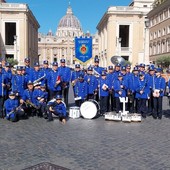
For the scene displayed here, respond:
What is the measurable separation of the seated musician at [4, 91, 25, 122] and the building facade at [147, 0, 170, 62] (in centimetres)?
4453

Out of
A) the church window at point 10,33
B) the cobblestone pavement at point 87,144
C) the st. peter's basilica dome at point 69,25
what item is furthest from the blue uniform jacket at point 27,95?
the st. peter's basilica dome at point 69,25

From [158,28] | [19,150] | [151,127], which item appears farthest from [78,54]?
[158,28]

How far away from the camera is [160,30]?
57.2m

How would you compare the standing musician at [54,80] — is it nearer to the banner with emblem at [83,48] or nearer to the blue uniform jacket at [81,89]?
the blue uniform jacket at [81,89]

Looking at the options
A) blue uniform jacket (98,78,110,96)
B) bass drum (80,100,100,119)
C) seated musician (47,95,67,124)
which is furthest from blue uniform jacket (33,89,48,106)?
blue uniform jacket (98,78,110,96)

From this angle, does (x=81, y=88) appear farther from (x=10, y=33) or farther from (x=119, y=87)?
(x=10, y=33)

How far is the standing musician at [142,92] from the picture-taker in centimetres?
1130

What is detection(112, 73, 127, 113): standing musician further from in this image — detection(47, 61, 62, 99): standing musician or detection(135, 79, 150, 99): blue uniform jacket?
detection(47, 61, 62, 99): standing musician

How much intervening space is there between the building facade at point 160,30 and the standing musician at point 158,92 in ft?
139

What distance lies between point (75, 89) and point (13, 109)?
2596 millimetres

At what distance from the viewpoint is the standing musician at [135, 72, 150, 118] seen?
11.3m

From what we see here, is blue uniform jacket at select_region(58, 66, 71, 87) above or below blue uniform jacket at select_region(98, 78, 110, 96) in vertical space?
above

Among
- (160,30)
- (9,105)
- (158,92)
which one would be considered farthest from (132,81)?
(160,30)

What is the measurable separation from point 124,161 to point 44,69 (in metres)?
6.81
